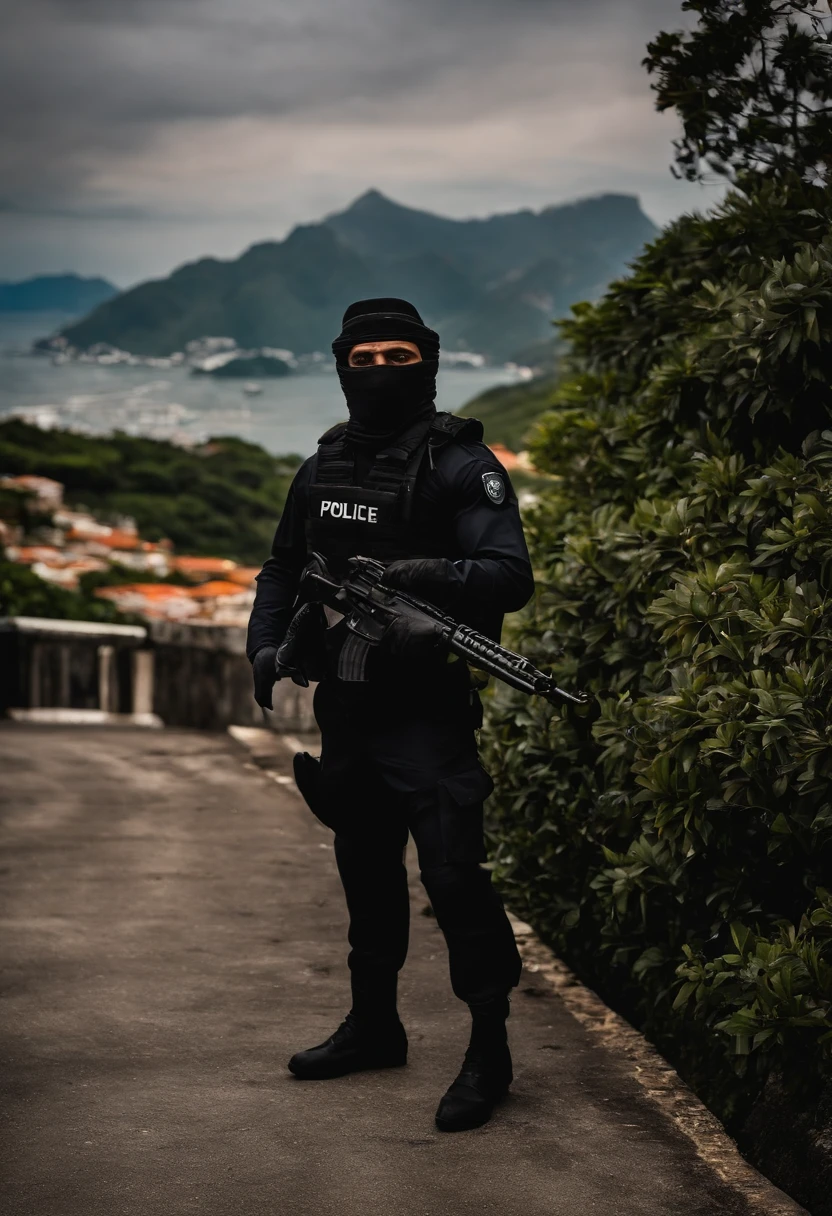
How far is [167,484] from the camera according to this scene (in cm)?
2841

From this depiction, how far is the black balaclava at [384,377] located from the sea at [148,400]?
25.1 meters

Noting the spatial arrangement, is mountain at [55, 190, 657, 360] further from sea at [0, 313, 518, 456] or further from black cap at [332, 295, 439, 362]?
black cap at [332, 295, 439, 362]

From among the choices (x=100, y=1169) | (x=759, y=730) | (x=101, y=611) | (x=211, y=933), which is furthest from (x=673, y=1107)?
(x=101, y=611)

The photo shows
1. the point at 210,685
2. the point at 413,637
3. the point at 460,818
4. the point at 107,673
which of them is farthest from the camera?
the point at 107,673

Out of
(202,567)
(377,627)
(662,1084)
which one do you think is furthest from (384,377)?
(202,567)

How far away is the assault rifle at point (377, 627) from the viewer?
11.3 feet

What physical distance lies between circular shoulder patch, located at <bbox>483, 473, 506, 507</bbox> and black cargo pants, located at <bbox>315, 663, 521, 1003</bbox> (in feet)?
1.57

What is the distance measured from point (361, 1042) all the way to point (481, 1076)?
445mm

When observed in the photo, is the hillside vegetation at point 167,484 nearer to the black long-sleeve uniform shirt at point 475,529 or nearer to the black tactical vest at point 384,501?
the black tactical vest at point 384,501

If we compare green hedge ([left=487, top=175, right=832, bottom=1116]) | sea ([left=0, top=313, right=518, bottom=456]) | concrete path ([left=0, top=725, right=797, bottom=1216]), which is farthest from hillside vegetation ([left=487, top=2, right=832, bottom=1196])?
sea ([left=0, top=313, right=518, bottom=456])

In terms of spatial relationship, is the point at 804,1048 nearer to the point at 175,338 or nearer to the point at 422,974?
the point at 422,974

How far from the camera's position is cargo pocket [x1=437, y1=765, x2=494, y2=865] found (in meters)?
3.56

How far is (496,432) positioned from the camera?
3531 centimetres

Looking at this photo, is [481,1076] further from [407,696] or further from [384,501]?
[384,501]
